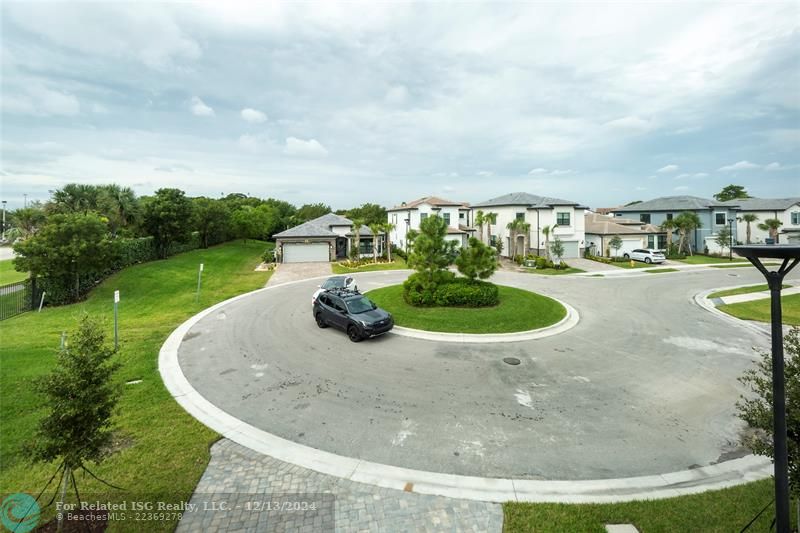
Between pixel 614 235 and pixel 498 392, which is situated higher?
pixel 614 235

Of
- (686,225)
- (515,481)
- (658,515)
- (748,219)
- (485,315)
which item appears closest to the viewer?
(658,515)

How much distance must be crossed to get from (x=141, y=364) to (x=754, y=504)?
16.0 m

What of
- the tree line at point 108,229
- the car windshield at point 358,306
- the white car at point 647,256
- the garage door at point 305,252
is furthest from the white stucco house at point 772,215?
the tree line at point 108,229

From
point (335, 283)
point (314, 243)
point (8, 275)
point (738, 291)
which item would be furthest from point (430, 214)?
point (8, 275)

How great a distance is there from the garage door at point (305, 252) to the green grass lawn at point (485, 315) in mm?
23018

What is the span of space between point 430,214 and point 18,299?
109ft

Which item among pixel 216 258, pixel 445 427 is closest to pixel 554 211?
pixel 445 427

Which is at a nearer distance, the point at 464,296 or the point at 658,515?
the point at 658,515

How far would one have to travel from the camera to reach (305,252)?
42062 millimetres

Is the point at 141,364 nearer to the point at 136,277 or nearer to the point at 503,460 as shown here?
the point at 503,460

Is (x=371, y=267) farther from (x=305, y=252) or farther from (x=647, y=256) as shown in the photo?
(x=647, y=256)

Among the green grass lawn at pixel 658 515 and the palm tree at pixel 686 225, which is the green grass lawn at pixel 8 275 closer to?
the green grass lawn at pixel 658 515

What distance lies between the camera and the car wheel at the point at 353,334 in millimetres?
14453

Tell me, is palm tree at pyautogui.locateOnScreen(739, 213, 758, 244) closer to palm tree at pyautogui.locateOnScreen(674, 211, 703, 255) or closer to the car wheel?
palm tree at pyautogui.locateOnScreen(674, 211, 703, 255)
